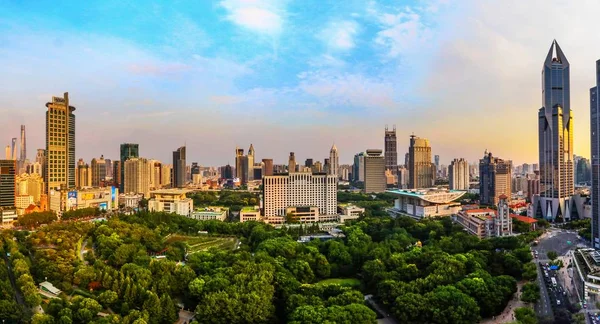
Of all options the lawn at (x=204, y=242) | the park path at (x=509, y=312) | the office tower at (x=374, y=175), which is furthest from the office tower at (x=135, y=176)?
the park path at (x=509, y=312)

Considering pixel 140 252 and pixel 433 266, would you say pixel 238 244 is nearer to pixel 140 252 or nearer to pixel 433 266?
pixel 140 252

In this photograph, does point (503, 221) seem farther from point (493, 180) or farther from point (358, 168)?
point (358, 168)

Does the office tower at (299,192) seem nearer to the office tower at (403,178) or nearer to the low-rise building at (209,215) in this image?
the low-rise building at (209,215)

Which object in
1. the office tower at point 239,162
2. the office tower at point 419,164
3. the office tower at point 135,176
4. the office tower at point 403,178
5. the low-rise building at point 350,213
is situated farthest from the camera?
the office tower at point 239,162

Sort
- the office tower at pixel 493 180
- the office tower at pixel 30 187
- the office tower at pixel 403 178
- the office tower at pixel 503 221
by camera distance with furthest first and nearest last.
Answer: the office tower at pixel 403 178 < the office tower at pixel 493 180 < the office tower at pixel 30 187 < the office tower at pixel 503 221

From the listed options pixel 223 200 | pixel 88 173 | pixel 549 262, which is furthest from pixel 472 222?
pixel 88 173

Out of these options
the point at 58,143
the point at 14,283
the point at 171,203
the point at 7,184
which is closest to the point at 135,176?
the point at 58,143

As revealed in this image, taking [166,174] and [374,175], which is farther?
[166,174]
